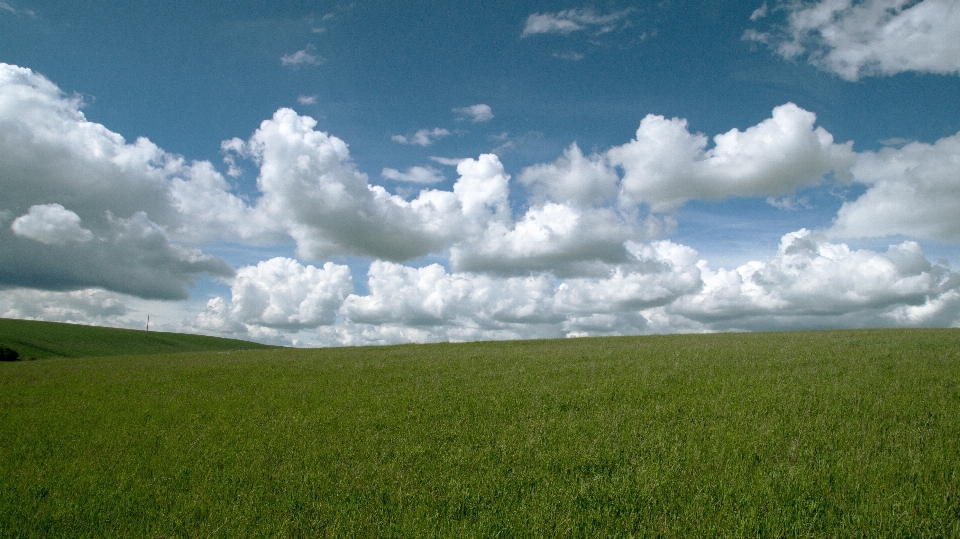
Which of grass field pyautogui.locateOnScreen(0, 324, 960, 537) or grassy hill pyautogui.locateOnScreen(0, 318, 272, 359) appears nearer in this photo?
grass field pyautogui.locateOnScreen(0, 324, 960, 537)

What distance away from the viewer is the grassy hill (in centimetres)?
7250

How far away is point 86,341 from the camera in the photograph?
84.1 m

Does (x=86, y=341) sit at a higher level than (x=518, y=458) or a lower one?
higher

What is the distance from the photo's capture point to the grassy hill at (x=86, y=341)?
238ft

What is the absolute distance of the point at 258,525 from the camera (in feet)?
23.4

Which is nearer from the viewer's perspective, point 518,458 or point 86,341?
point 518,458

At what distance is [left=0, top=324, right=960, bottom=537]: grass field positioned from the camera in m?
6.87

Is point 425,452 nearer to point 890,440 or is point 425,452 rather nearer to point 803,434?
point 803,434

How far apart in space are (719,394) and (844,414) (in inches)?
108

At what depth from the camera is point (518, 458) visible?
8.99m

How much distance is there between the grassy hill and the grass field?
220 feet

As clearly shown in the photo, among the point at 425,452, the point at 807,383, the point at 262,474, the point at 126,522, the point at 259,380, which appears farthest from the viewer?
the point at 259,380

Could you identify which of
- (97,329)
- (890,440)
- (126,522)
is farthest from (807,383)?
(97,329)

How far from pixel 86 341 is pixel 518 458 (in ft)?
335
